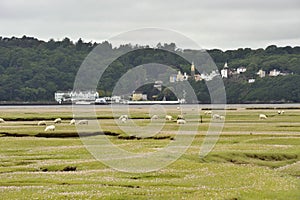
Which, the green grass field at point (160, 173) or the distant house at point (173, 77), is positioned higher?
the distant house at point (173, 77)

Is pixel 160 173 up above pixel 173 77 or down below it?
Answer: below

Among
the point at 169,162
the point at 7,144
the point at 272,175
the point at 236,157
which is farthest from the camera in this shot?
the point at 7,144

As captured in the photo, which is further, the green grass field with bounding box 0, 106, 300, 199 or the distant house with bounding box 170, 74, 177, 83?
the distant house with bounding box 170, 74, 177, 83

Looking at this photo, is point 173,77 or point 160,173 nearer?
point 160,173

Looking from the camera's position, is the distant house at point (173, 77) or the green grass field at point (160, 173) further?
the distant house at point (173, 77)

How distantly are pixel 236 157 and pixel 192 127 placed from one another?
108 feet

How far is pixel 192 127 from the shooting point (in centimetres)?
8056

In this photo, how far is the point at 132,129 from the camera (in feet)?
253

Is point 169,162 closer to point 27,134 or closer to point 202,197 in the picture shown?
point 202,197

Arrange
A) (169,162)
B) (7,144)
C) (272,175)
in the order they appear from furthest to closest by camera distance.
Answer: (7,144), (169,162), (272,175)

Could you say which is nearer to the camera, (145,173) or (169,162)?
(145,173)

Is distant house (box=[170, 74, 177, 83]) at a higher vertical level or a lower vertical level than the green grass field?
higher

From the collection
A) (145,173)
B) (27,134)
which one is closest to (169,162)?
(145,173)

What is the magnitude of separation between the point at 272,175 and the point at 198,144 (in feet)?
60.6
